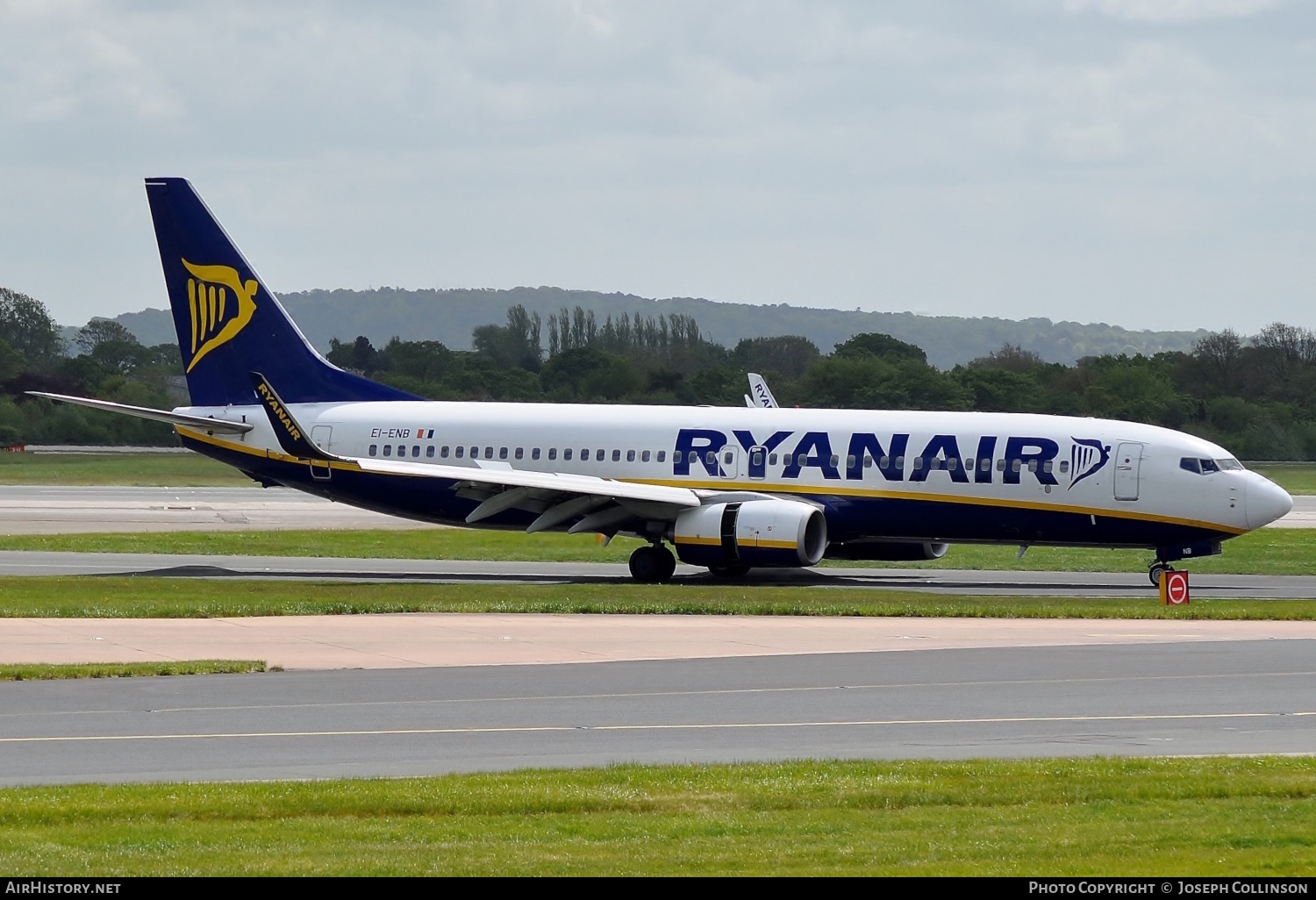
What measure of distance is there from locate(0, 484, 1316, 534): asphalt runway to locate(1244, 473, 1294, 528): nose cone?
76.0 ft

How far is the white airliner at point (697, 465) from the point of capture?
3600 centimetres

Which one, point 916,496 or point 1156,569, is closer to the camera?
point 1156,569

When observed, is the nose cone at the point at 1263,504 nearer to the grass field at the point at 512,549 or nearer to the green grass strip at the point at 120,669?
the grass field at the point at 512,549

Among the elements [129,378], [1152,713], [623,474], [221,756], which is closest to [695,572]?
[623,474]

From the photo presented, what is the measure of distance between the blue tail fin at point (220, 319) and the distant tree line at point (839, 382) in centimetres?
3919

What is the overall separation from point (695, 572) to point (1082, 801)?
28.3 metres

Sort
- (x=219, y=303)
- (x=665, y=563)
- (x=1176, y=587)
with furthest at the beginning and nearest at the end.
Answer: (x=219, y=303)
(x=665, y=563)
(x=1176, y=587)

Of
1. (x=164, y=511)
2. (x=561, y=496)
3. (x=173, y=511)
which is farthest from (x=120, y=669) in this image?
(x=173, y=511)

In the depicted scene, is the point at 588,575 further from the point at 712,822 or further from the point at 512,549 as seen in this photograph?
the point at 712,822

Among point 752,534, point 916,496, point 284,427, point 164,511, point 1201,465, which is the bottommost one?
point 164,511

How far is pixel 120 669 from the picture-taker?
2075 cm

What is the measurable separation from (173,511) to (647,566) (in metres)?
28.3

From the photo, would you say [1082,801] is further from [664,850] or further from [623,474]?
[623,474]
